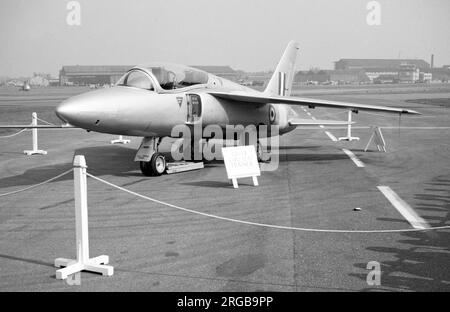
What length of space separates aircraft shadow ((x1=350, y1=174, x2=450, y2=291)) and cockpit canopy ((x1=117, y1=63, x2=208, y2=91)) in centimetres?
683

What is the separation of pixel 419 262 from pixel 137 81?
26.5 ft

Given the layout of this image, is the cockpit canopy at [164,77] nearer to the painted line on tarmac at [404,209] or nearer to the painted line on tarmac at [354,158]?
the painted line on tarmac at [354,158]

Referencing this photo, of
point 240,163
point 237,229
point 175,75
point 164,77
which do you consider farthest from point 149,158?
point 237,229

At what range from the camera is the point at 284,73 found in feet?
59.6

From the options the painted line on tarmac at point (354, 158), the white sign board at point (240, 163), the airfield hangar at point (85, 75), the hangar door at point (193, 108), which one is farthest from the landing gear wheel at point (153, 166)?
the airfield hangar at point (85, 75)

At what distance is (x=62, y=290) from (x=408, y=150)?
14791 mm

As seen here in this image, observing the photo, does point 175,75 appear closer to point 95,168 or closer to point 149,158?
point 149,158

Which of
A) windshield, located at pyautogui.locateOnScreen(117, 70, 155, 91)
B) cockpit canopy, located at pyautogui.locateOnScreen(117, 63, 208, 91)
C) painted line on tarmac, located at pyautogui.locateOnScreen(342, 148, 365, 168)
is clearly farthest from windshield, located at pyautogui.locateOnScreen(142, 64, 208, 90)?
painted line on tarmac, located at pyautogui.locateOnScreen(342, 148, 365, 168)

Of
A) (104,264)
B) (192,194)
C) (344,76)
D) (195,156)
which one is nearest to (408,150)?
(195,156)

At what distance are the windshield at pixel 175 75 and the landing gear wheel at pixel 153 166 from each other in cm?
181

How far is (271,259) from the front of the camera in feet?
19.8

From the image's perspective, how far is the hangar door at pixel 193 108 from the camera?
12891 mm

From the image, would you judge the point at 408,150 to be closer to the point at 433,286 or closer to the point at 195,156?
the point at 195,156

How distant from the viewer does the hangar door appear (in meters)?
12.9
